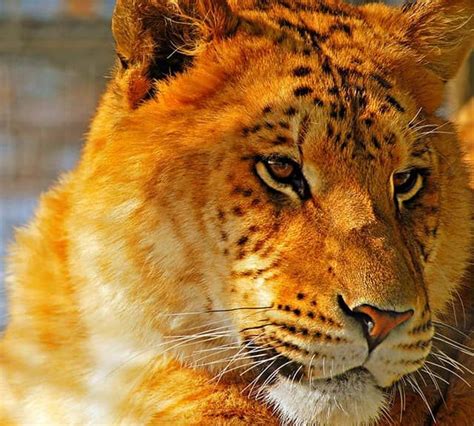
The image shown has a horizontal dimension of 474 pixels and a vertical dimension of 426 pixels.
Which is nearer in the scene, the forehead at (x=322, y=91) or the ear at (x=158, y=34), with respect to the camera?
the forehead at (x=322, y=91)

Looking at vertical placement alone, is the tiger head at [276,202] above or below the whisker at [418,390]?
above

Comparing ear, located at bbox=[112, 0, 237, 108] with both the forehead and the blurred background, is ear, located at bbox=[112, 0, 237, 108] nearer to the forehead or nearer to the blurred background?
the forehead

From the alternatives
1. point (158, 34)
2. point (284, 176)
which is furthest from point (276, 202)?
point (158, 34)

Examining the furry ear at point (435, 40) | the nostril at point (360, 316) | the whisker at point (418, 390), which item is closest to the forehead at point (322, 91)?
the furry ear at point (435, 40)

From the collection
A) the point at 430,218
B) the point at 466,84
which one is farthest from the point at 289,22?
the point at 466,84

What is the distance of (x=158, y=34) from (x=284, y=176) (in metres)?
0.42

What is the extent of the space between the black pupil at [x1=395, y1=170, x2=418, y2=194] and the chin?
413 mm

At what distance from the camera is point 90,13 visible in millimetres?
4773

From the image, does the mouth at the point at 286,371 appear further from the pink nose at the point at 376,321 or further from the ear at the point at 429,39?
the ear at the point at 429,39

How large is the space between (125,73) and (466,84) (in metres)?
2.50

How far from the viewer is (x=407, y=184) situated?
7.13 ft

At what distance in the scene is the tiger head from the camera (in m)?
1.95

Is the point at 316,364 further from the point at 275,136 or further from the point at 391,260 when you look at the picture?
the point at 275,136

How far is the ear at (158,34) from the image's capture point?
217 cm
